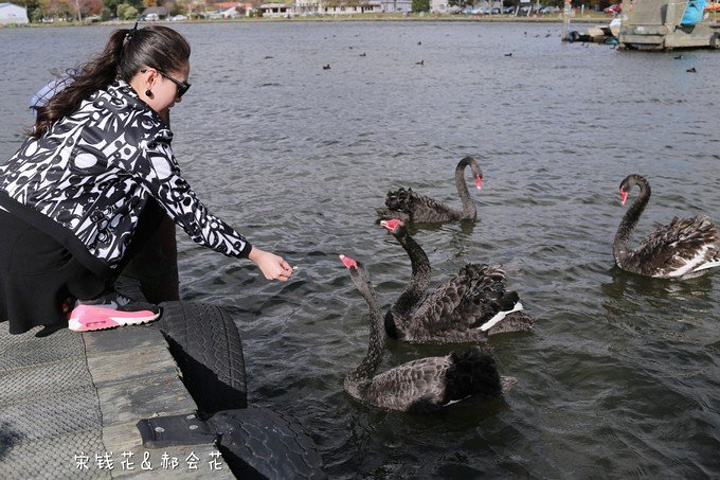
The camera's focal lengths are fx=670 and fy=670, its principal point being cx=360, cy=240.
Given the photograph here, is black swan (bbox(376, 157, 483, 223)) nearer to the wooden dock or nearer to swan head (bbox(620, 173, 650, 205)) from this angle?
swan head (bbox(620, 173, 650, 205))

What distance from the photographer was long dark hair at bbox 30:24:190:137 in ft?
12.8

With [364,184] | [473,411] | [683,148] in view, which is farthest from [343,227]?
[683,148]

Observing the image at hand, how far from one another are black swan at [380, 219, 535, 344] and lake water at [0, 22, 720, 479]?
16 centimetres

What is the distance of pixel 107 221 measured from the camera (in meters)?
4.03

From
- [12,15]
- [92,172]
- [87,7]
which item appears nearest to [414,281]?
[92,172]

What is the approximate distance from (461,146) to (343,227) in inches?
241

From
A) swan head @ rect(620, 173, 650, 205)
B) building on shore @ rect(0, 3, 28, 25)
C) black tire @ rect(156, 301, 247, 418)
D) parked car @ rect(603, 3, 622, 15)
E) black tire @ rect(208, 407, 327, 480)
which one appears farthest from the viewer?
building on shore @ rect(0, 3, 28, 25)

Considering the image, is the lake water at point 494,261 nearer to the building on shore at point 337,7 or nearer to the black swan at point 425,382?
the black swan at point 425,382

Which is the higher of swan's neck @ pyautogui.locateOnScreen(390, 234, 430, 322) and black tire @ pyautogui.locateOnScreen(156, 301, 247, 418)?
black tire @ pyautogui.locateOnScreen(156, 301, 247, 418)

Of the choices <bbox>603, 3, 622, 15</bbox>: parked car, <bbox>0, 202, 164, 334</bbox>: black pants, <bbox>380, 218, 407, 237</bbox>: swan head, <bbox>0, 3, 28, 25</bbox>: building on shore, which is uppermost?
<bbox>0, 3, 28, 25</bbox>: building on shore

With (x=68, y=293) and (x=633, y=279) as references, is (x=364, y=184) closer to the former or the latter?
(x=633, y=279)

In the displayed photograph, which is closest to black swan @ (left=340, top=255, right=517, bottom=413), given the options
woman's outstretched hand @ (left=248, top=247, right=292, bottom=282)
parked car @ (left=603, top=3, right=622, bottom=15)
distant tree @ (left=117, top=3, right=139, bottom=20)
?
woman's outstretched hand @ (left=248, top=247, right=292, bottom=282)

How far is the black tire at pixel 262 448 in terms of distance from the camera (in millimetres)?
3186

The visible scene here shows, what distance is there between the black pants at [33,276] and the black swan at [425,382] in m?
2.07
